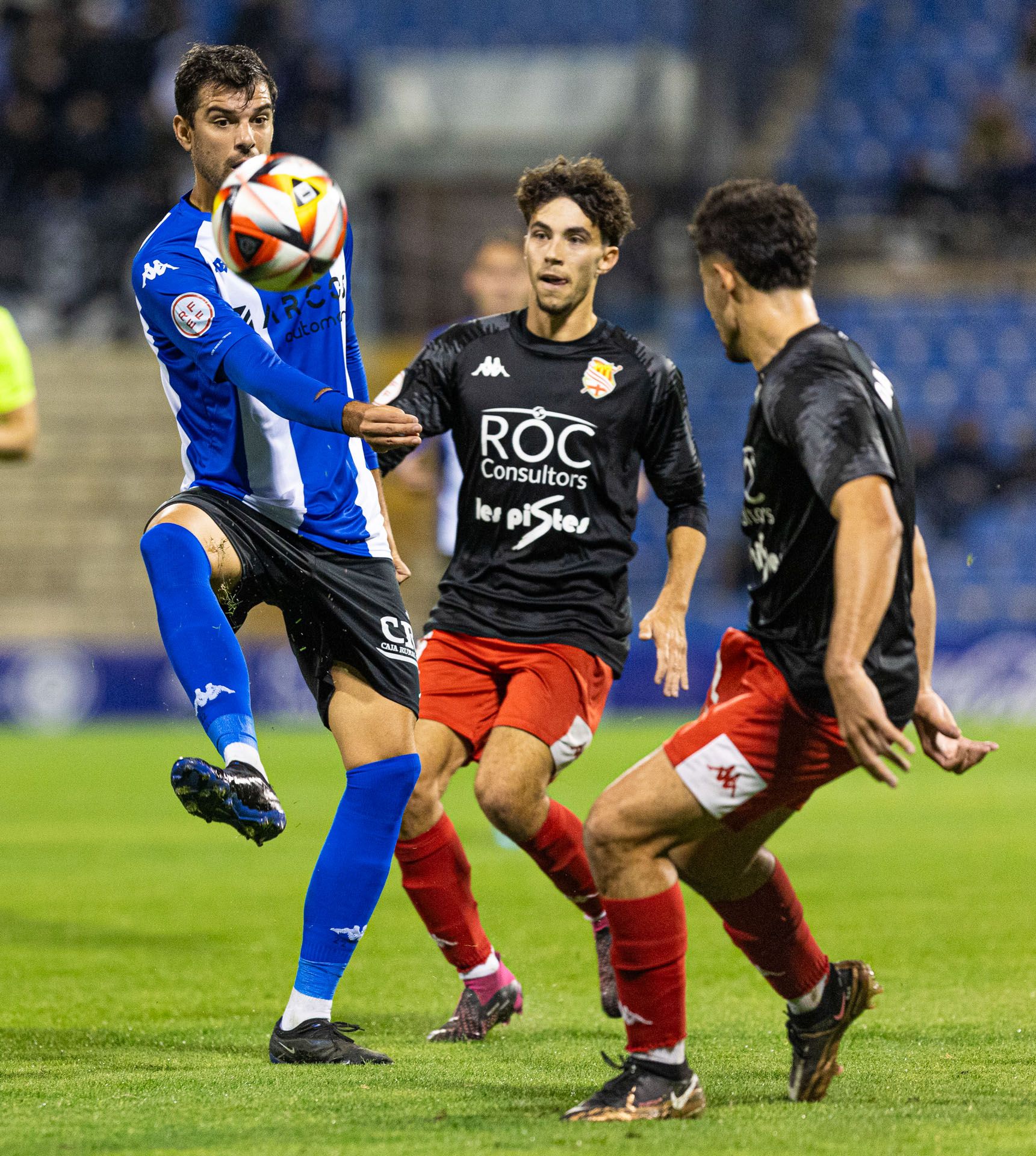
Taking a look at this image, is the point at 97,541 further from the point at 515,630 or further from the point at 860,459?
the point at 860,459

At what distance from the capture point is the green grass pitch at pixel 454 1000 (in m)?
3.84

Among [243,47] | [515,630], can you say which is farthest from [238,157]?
[515,630]

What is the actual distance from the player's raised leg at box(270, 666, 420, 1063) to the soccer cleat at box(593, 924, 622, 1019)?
0.86 metres

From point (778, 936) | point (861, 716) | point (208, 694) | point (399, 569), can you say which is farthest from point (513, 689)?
point (861, 716)

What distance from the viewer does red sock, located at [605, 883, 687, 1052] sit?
158 inches

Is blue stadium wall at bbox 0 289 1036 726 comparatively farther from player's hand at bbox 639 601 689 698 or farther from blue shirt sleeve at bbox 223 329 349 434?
blue shirt sleeve at bbox 223 329 349 434

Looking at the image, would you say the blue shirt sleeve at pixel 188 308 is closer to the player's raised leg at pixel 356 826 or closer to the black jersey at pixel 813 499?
the player's raised leg at pixel 356 826

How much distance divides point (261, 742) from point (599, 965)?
11121 mm

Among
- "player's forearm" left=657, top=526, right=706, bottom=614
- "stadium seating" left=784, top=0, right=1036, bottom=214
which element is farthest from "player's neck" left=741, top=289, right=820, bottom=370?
"stadium seating" left=784, top=0, right=1036, bottom=214

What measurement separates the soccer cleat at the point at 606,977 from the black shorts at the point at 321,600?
1083 millimetres

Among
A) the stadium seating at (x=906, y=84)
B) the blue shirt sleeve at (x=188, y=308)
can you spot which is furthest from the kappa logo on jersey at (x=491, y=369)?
the stadium seating at (x=906, y=84)

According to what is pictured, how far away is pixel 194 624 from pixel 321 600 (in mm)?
389

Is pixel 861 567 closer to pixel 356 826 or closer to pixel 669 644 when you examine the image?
pixel 669 644

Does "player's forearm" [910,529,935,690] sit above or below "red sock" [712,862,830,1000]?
above
